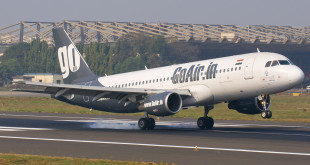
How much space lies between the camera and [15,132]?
37.0 meters

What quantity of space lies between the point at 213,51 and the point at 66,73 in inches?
5511

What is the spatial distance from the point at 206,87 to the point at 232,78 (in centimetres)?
198

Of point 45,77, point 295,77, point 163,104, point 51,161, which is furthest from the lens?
point 45,77

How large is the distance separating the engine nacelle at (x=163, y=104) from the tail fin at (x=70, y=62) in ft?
36.7

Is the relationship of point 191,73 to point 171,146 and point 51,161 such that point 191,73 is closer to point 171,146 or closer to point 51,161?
point 171,146

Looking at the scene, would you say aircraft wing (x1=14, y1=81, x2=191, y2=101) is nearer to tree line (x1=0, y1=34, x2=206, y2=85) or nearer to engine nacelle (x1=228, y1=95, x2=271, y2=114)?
engine nacelle (x1=228, y1=95, x2=271, y2=114)

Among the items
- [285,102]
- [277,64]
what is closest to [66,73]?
[277,64]

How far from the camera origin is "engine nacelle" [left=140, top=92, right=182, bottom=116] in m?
36.2

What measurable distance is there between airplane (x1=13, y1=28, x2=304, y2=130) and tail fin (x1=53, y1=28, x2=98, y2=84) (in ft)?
16.2

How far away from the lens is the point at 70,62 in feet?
158

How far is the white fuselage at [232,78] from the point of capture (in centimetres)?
3556

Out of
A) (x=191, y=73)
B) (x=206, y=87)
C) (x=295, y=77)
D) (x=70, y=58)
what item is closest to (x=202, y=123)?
(x=206, y=87)

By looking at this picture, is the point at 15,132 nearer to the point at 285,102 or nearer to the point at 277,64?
the point at 277,64

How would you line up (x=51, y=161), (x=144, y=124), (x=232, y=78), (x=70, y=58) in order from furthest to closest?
1. (x=70, y=58)
2. (x=144, y=124)
3. (x=232, y=78)
4. (x=51, y=161)
